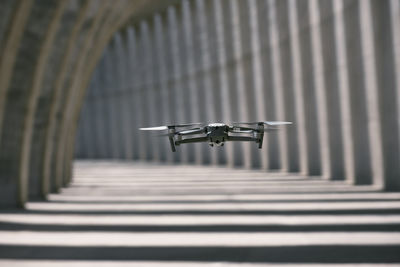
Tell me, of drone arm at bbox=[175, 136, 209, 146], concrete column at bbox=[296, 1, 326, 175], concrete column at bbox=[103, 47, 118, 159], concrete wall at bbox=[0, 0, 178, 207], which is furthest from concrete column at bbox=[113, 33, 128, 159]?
drone arm at bbox=[175, 136, 209, 146]

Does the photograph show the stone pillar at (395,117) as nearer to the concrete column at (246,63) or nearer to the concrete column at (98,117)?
the concrete column at (246,63)

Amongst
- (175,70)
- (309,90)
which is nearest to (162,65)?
(175,70)

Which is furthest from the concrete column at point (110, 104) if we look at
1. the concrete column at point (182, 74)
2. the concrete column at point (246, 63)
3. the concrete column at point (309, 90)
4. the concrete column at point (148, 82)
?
the concrete column at point (309, 90)

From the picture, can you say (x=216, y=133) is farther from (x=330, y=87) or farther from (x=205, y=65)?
(x=205, y=65)

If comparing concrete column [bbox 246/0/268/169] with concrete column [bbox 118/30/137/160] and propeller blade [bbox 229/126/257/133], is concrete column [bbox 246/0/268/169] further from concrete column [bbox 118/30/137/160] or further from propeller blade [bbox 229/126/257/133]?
propeller blade [bbox 229/126/257/133]

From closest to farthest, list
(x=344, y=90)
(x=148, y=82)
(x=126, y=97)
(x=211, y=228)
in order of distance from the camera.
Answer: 1. (x=211, y=228)
2. (x=344, y=90)
3. (x=148, y=82)
4. (x=126, y=97)

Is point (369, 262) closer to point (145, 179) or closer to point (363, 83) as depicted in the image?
point (363, 83)

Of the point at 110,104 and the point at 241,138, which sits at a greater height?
the point at 110,104
